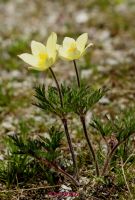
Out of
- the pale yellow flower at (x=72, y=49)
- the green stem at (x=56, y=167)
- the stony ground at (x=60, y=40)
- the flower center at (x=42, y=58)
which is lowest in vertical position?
the green stem at (x=56, y=167)

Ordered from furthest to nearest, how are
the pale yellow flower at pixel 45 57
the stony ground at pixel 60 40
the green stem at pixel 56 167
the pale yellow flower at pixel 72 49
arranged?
the stony ground at pixel 60 40, the green stem at pixel 56 167, the pale yellow flower at pixel 72 49, the pale yellow flower at pixel 45 57

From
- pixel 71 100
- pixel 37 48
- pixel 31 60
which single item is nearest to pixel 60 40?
pixel 37 48

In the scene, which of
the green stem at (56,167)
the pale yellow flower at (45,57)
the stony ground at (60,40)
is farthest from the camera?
the stony ground at (60,40)

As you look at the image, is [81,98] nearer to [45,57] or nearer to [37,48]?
[45,57]

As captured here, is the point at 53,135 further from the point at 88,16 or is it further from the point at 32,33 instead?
the point at 88,16

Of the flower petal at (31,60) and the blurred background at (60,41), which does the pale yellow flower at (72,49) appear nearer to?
the flower petal at (31,60)

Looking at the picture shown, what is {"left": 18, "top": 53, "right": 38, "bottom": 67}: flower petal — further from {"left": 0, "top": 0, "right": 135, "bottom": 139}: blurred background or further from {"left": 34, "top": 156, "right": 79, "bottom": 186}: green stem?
{"left": 0, "top": 0, "right": 135, "bottom": 139}: blurred background

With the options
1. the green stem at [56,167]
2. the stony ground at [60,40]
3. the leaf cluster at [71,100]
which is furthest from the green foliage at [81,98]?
the stony ground at [60,40]

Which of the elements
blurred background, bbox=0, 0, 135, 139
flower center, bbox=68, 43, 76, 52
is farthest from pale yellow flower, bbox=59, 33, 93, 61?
blurred background, bbox=0, 0, 135, 139
